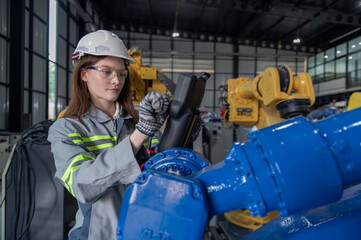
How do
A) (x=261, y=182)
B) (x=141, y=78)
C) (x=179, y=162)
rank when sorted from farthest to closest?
1. (x=141, y=78)
2. (x=179, y=162)
3. (x=261, y=182)

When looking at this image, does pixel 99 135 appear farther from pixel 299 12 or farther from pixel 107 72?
pixel 299 12

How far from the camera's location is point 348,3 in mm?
11023

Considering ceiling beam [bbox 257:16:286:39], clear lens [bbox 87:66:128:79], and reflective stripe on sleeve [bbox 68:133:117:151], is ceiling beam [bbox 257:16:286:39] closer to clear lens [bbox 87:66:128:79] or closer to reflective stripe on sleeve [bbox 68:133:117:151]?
clear lens [bbox 87:66:128:79]

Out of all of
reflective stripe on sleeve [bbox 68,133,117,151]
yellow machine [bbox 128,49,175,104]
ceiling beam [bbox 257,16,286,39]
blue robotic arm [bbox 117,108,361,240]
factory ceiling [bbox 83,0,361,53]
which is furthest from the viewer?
ceiling beam [bbox 257,16,286,39]

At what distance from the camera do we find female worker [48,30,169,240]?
963 millimetres

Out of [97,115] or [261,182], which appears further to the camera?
[97,115]

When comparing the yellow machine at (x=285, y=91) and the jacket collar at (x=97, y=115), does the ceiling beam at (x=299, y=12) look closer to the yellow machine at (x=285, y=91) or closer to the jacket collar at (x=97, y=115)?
the yellow machine at (x=285, y=91)

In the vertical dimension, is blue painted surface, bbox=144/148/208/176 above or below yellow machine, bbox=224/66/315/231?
below

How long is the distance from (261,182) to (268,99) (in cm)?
232

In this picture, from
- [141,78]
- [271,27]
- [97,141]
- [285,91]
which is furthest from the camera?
[271,27]

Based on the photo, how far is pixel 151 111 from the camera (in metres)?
1.00

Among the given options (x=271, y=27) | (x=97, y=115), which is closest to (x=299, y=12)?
(x=271, y=27)

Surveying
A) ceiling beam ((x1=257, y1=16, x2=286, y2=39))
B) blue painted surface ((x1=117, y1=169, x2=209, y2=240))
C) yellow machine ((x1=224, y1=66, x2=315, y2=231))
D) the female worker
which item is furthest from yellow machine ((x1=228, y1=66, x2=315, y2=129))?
ceiling beam ((x1=257, y1=16, x2=286, y2=39))

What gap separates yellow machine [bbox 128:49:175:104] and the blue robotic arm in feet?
12.0
